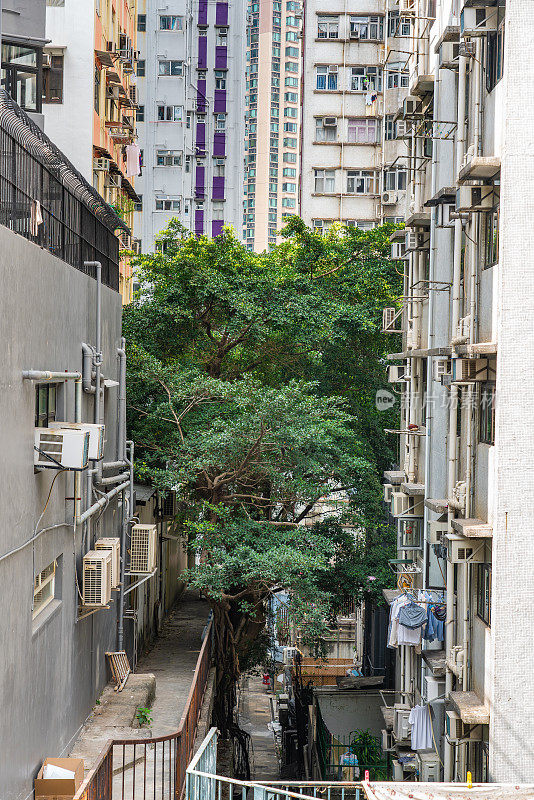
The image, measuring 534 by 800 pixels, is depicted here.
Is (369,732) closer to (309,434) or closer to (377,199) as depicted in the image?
(309,434)

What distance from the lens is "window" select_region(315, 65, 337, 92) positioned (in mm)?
36062

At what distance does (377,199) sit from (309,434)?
22.5 meters

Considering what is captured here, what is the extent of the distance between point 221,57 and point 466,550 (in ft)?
194

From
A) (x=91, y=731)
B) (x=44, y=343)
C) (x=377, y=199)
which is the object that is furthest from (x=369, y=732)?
(x=377, y=199)

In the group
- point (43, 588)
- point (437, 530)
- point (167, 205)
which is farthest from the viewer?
point (167, 205)

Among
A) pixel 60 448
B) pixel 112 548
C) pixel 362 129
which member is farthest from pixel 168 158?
pixel 60 448

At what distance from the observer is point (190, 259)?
19438 mm

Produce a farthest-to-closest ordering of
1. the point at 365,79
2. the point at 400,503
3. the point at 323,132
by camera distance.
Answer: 1. the point at 323,132
2. the point at 365,79
3. the point at 400,503

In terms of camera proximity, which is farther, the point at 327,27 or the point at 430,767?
the point at 327,27

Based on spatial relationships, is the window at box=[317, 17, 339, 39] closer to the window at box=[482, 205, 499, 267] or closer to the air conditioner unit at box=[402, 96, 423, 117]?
the air conditioner unit at box=[402, 96, 423, 117]

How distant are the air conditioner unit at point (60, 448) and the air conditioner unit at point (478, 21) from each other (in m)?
6.37

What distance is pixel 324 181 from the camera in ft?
123

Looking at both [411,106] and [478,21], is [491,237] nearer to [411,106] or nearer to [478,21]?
[478,21]

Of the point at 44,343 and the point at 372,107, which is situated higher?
the point at 372,107
